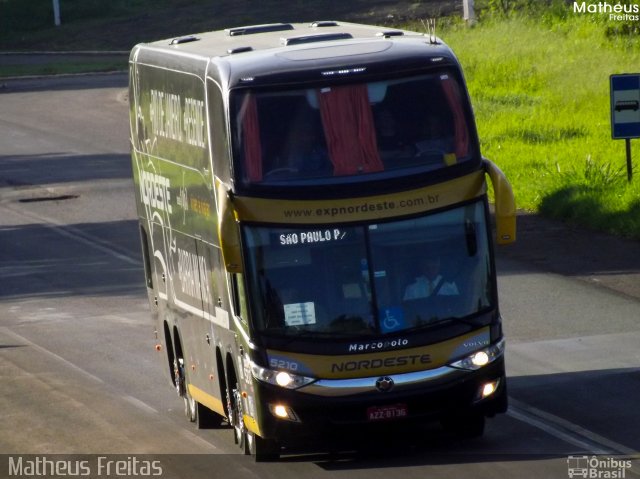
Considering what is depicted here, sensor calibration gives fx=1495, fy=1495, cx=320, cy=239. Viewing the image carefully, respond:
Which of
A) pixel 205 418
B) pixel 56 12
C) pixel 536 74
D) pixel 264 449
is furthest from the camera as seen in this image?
pixel 56 12

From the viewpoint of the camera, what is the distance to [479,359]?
12289 millimetres

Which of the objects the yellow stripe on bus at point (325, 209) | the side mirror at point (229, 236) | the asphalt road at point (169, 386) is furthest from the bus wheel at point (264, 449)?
the yellow stripe on bus at point (325, 209)

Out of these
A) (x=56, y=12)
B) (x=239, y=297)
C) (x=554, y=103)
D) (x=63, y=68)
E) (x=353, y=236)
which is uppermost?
(x=353, y=236)

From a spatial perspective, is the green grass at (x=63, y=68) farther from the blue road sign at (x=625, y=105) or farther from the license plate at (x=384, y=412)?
the license plate at (x=384, y=412)

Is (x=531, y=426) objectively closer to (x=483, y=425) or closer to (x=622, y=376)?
(x=483, y=425)

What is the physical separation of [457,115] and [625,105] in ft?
42.3

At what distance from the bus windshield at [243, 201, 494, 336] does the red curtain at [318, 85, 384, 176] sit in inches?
20.2

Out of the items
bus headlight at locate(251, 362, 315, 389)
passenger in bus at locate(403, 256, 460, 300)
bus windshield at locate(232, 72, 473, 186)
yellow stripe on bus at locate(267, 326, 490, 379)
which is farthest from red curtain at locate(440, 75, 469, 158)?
bus headlight at locate(251, 362, 315, 389)

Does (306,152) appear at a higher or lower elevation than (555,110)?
higher

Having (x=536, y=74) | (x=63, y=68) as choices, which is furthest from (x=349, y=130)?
(x=63, y=68)

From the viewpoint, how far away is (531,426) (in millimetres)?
13492

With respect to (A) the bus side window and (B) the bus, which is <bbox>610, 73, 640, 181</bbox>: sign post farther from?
(A) the bus side window

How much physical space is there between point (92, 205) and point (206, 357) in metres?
19.4

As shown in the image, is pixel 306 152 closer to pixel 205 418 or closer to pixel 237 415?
pixel 237 415
